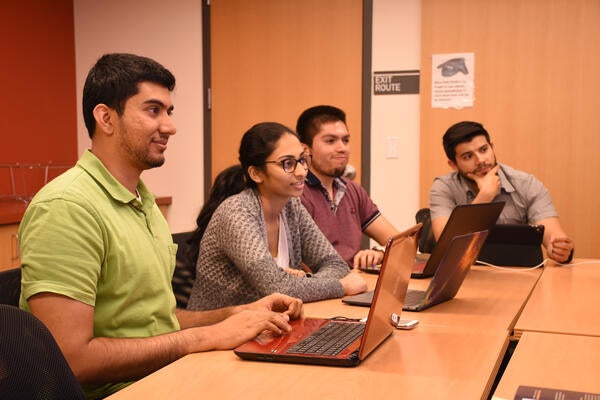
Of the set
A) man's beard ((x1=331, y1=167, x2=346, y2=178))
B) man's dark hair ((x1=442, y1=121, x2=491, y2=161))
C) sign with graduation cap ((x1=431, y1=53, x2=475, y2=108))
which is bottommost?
man's beard ((x1=331, y1=167, x2=346, y2=178))

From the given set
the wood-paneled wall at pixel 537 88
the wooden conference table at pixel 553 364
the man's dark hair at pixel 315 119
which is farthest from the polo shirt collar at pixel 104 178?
the wood-paneled wall at pixel 537 88

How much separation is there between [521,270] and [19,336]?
2.19 m

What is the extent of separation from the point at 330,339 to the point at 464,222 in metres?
0.83

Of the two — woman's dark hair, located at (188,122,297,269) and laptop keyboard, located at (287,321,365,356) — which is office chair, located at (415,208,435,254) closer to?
woman's dark hair, located at (188,122,297,269)

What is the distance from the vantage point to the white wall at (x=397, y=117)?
459cm

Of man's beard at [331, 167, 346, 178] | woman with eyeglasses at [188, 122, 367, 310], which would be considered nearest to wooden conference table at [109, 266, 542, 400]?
woman with eyeglasses at [188, 122, 367, 310]

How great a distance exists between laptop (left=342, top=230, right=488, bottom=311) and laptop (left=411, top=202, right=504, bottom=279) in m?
0.06

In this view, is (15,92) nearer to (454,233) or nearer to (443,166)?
(443,166)

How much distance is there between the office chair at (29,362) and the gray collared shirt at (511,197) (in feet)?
8.09

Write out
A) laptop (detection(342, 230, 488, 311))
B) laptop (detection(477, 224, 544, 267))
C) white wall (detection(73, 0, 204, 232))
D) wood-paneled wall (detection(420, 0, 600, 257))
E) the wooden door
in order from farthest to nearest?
white wall (detection(73, 0, 204, 232)), the wooden door, wood-paneled wall (detection(420, 0, 600, 257)), laptop (detection(477, 224, 544, 267)), laptop (detection(342, 230, 488, 311))

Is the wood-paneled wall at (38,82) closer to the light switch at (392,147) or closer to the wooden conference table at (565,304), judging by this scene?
the light switch at (392,147)

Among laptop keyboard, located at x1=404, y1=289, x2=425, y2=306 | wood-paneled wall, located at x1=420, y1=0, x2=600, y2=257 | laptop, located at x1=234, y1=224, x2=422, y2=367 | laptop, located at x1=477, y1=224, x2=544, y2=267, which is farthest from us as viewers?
wood-paneled wall, located at x1=420, y1=0, x2=600, y2=257

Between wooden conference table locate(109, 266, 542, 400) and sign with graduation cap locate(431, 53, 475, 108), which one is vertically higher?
sign with graduation cap locate(431, 53, 475, 108)

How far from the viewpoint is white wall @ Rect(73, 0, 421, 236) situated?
4.61 metres
